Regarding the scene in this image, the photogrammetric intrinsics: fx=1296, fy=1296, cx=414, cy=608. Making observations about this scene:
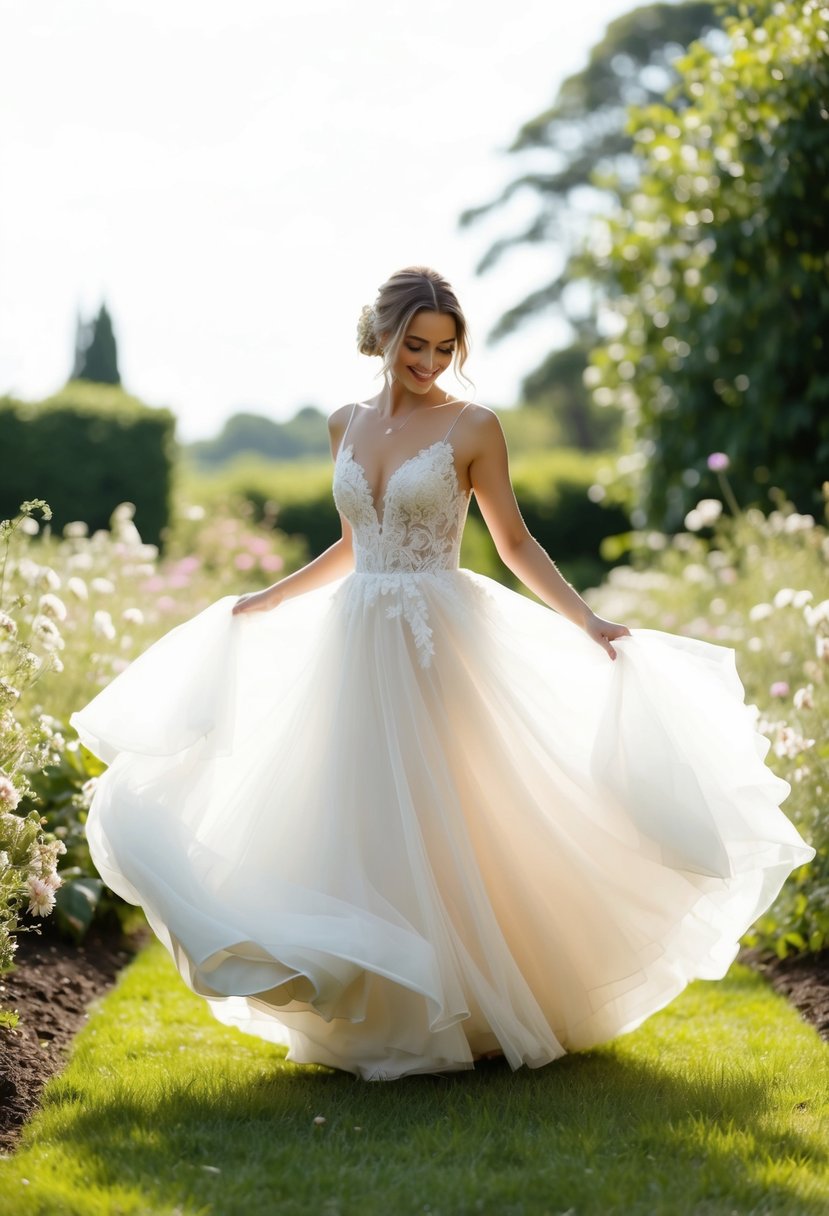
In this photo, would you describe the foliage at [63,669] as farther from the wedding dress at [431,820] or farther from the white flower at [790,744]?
the white flower at [790,744]

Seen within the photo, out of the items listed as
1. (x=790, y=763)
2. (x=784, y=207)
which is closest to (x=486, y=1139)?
(x=790, y=763)

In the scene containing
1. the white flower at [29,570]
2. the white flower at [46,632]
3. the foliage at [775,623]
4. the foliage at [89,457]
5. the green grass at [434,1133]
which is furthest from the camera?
the foliage at [89,457]

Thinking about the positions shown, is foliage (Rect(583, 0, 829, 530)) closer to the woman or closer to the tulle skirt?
the woman

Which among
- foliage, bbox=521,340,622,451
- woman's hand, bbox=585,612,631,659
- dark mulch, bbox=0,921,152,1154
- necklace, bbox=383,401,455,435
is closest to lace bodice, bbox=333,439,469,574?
necklace, bbox=383,401,455,435

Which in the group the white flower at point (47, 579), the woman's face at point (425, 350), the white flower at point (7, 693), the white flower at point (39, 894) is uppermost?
the woman's face at point (425, 350)

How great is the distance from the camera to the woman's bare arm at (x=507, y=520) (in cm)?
371

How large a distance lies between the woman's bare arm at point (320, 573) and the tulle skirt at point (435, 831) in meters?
0.27

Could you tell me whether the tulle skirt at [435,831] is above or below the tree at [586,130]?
below

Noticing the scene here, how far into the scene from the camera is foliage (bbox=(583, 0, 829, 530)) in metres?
8.30

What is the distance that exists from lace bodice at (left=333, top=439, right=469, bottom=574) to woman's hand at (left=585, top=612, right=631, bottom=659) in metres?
0.45

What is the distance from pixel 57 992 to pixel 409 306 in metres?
2.43

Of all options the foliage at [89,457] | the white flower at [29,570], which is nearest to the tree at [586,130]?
the foliage at [89,457]

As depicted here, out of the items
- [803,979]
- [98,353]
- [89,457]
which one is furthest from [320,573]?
[98,353]

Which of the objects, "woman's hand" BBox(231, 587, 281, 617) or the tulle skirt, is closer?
the tulle skirt
